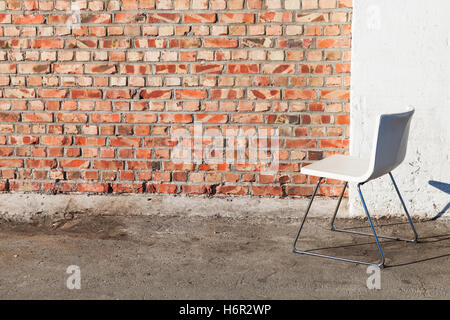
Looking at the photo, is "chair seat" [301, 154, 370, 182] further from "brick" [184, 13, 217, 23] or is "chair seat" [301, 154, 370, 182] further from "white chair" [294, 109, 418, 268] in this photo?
"brick" [184, 13, 217, 23]

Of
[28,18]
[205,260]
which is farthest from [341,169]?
[28,18]

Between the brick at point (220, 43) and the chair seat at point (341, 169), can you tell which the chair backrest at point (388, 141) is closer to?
the chair seat at point (341, 169)

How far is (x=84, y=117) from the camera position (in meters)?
4.38

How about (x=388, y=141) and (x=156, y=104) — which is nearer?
(x=388, y=141)

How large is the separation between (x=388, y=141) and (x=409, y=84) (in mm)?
992

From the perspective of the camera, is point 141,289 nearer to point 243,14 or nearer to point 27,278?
point 27,278

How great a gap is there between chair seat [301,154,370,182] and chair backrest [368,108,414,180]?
105 mm

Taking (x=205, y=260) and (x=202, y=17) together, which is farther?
(x=202, y=17)

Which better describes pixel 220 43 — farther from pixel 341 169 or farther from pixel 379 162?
pixel 379 162

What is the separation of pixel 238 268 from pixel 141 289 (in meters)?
0.59

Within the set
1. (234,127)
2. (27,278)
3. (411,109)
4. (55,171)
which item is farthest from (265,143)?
(27,278)

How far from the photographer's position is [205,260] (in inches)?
137

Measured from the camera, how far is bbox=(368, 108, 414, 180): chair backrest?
10.5 ft

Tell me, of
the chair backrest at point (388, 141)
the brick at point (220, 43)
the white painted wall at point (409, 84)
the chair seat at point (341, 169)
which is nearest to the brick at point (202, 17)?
the brick at point (220, 43)
